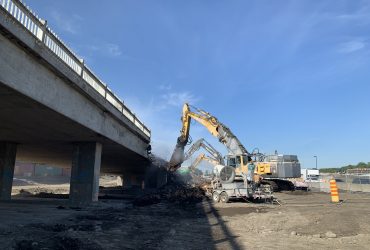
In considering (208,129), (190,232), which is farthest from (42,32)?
Result: (208,129)

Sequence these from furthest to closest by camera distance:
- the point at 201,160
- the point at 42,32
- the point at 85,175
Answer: the point at 201,160 → the point at 85,175 → the point at 42,32

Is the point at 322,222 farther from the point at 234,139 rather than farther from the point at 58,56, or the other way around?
the point at 234,139

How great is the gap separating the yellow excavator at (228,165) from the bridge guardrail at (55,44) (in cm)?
798

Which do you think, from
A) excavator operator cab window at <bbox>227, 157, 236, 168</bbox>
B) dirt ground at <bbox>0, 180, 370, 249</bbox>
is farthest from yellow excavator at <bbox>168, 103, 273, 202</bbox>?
dirt ground at <bbox>0, 180, 370, 249</bbox>

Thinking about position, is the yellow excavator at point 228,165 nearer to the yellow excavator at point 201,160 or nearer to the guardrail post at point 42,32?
the yellow excavator at point 201,160

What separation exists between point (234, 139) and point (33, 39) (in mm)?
19215

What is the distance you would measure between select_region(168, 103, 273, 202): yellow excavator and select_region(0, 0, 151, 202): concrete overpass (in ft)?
17.9

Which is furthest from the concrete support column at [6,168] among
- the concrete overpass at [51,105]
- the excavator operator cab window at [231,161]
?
the excavator operator cab window at [231,161]

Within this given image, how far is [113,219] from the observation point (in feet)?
49.2

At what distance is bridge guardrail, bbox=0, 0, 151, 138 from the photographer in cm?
1148

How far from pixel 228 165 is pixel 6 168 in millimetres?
14641

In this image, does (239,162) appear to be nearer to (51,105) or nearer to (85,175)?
(85,175)

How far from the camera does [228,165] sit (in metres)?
27.0

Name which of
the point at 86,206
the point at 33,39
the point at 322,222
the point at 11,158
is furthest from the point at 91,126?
the point at 322,222
